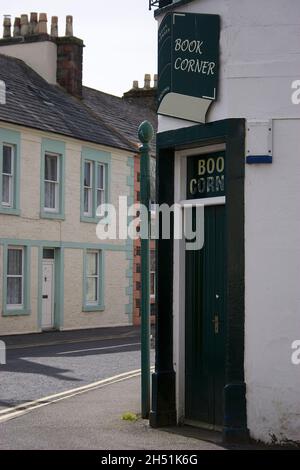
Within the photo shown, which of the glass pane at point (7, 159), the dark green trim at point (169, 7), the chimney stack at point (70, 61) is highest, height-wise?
the chimney stack at point (70, 61)

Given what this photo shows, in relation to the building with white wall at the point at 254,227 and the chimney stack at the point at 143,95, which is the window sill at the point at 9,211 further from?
the building with white wall at the point at 254,227

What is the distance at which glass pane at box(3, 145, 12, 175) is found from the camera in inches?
976

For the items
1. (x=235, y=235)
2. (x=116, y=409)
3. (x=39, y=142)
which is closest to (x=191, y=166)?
(x=235, y=235)

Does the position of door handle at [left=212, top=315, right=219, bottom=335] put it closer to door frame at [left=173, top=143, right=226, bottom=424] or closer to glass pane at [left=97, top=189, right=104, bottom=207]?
door frame at [left=173, top=143, right=226, bottom=424]

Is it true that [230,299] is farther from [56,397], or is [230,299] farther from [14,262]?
[14,262]

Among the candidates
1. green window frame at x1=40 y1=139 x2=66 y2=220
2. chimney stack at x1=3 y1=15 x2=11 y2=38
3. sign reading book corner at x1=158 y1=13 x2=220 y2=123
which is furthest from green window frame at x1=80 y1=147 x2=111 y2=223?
sign reading book corner at x1=158 y1=13 x2=220 y2=123

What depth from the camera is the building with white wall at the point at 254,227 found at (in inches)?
318

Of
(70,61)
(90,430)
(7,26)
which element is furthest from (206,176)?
(7,26)

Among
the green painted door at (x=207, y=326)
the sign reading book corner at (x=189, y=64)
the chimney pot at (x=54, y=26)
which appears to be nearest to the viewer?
the sign reading book corner at (x=189, y=64)

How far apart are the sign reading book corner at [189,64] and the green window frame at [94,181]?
61.3 ft

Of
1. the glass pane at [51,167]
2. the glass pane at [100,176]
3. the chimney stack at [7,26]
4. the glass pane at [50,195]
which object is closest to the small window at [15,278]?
the glass pane at [50,195]

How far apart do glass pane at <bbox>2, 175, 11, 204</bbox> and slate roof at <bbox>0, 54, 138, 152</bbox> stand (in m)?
1.65

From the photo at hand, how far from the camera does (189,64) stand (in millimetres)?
8734

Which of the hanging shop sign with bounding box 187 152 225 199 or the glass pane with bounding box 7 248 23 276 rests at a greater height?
Result: the hanging shop sign with bounding box 187 152 225 199
